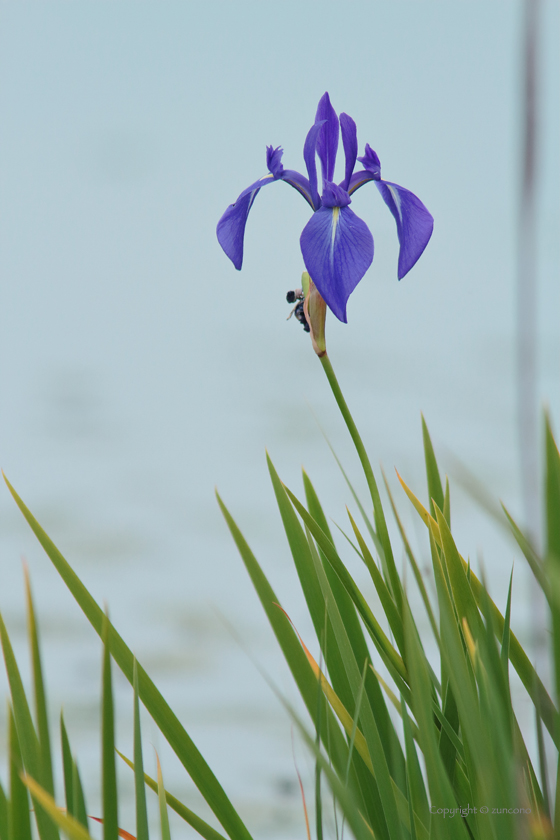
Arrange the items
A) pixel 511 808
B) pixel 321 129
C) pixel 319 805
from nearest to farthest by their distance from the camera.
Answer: pixel 511 808
pixel 319 805
pixel 321 129

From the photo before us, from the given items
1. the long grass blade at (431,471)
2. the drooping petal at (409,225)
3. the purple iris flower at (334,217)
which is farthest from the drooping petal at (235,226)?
the long grass blade at (431,471)

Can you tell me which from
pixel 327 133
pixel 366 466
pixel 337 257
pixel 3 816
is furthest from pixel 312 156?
pixel 3 816

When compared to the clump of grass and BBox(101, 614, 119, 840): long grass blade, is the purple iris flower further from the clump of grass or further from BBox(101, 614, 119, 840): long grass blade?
BBox(101, 614, 119, 840): long grass blade

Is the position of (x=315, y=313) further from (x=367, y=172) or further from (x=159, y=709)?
(x=159, y=709)

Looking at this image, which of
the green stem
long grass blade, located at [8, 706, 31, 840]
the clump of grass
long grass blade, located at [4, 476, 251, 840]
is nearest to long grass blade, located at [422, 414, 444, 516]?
the clump of grass

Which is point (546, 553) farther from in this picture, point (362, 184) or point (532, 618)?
point (362, 184)

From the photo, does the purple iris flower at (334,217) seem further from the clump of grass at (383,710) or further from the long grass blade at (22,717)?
the long grass blade at (22,717)

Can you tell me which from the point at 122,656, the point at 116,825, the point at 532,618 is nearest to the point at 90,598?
the point at 122,656
